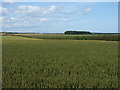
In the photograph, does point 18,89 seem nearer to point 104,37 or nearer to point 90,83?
point 90,83

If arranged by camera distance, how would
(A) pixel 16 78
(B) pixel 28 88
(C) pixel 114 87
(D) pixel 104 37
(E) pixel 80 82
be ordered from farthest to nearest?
(D) pixel 104 37, (A) pixel 16 78, (E) pixel 80 82, (C) pixel 114 87, (B) pixel 28 88

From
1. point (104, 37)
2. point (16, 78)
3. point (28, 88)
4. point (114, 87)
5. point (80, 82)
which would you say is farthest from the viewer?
point (104, 37)

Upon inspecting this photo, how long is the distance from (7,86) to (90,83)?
2.93 m

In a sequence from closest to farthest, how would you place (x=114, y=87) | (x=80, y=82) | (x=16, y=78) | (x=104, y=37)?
(x=114, y=87), (x=80, y=82), (x=16, y=78), (x=104, y=37)

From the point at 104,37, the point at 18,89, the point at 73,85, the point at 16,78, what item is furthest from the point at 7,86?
the point at 104,37

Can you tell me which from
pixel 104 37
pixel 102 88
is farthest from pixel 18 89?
pixel 104 37

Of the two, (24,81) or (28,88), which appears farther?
(24,81)

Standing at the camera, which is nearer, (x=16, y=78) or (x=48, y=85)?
(x=48, y=85)

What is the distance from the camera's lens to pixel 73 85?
23.9 ft

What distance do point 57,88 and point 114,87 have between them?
198cm

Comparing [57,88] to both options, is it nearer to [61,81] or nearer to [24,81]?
[61,81]

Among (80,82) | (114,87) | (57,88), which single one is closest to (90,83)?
(80,82)

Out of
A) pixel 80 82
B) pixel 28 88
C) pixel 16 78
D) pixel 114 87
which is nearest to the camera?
pixel 28 88

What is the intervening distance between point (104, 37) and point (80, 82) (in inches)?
2842
